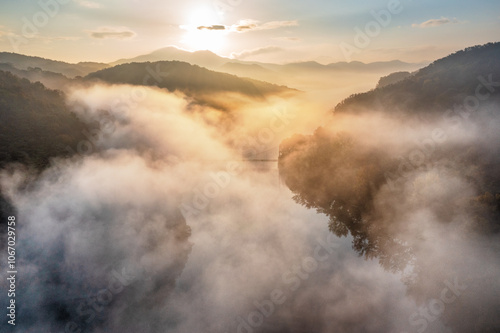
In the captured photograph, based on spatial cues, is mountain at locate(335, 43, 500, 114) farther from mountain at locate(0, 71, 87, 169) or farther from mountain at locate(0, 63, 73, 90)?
mountain at locate(0, 63, 73, 90)

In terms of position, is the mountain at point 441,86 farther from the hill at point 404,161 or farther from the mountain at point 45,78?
the mountain at point 45,78

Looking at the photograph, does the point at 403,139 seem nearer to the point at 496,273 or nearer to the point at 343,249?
the point at 343,249

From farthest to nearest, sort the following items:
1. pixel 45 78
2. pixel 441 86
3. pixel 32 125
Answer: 1. pixel 45 78
2. pixel 441 86
3. pixel 32 125

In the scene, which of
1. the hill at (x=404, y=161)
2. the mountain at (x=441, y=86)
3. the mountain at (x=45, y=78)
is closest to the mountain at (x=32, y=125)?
the hill at (x=404, y=161)

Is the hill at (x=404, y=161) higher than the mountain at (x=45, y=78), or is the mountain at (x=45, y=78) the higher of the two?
the mountain at (x=45, y=78)

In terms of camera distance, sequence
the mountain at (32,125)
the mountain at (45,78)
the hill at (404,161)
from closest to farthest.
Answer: the hill at (404,161) → the mountain at (32,125) → the mountain at (45,78)

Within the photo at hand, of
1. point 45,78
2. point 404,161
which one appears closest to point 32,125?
point 404,161

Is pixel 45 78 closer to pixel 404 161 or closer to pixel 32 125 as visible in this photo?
pixel 32 125

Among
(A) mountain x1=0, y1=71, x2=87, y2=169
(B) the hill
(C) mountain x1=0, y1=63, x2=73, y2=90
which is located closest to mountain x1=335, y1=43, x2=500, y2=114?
(B) the hill

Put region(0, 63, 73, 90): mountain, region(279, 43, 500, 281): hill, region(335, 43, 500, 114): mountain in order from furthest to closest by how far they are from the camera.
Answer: region(0, 63, 73, 90): mountain → region(335, 43, 500, 114): mountain → region(279, 43, 500, 281): hill
